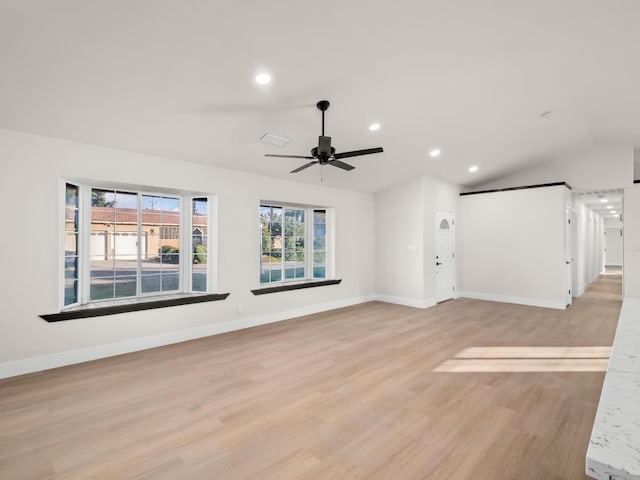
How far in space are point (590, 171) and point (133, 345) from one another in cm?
892

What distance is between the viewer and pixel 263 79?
2986 millimetres

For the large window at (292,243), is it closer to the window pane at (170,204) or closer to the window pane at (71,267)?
the window pane at (170,204)

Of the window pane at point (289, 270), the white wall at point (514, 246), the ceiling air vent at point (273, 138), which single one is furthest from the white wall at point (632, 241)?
the ceiling air vent at point (273, 138)

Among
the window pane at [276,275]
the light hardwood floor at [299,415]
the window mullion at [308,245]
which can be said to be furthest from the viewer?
the window mullion at [308,245]

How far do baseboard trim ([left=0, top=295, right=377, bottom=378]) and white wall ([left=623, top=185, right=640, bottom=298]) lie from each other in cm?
656

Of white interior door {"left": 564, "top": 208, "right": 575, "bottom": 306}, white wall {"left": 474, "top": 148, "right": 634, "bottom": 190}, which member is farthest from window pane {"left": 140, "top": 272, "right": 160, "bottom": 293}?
white wall {"left": 474, "top": 148, "right": 634, "bottom": 190}

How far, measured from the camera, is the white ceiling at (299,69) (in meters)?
2.29

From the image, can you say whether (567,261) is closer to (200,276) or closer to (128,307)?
(200,276)

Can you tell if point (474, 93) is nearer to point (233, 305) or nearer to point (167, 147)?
point (167, 147)

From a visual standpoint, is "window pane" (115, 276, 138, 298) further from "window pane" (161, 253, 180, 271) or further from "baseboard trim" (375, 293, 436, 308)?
"baseboard trim" (375, 293, 436, 308)

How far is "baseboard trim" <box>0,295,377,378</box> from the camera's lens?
3.27 metres

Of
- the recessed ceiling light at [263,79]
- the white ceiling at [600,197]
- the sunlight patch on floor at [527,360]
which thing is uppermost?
the recessed ceiling light at [263,79]

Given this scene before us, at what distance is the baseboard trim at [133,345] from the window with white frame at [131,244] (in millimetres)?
584

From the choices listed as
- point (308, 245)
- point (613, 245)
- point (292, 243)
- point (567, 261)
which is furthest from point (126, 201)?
point (613, 245)
